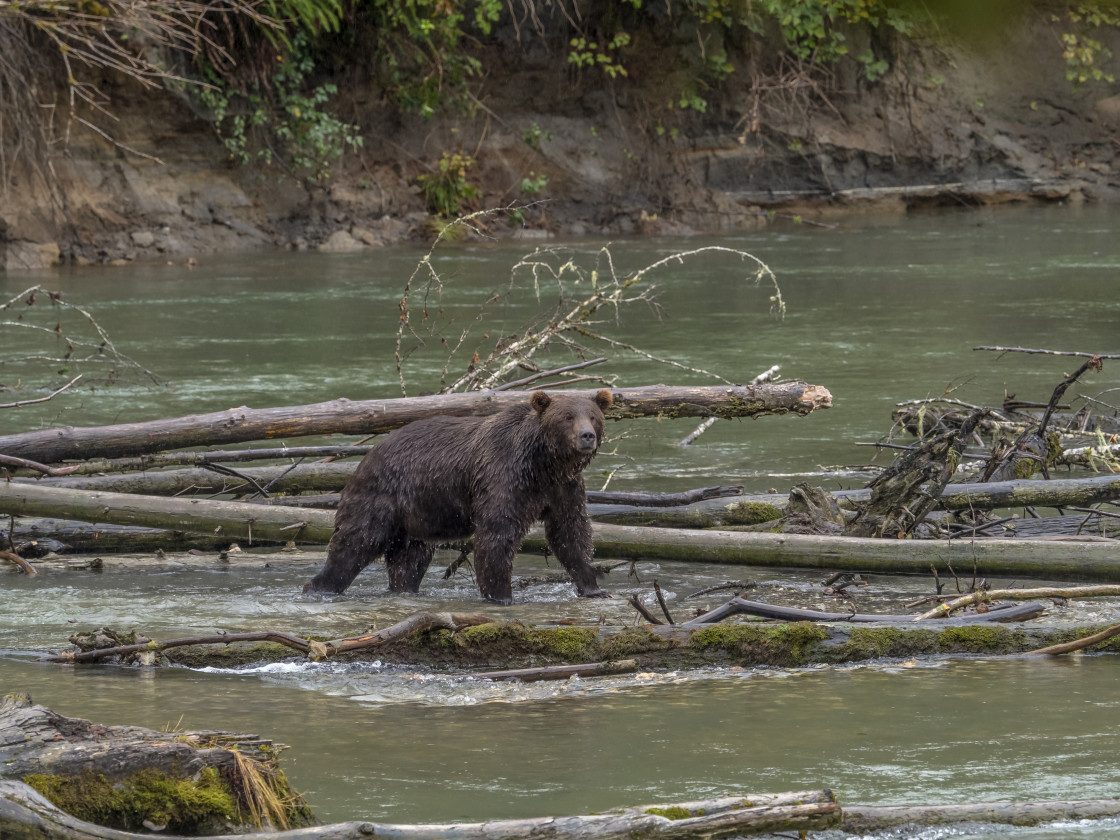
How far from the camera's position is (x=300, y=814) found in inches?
143

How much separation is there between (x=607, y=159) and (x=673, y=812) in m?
25.3

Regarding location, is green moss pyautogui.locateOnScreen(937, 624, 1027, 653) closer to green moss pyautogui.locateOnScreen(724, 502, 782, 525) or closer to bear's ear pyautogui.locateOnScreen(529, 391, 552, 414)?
green moss pyautogui.locateOnScreen(724, 502, 782, 525)

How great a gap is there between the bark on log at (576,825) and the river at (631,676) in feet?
1.63

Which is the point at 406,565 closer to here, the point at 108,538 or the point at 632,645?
the point at 108,538

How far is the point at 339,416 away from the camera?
778 cm

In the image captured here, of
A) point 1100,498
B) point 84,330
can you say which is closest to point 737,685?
point 1100,498

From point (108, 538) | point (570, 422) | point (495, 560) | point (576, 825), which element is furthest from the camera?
point (108, 538)

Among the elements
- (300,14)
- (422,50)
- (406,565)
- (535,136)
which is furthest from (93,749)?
(535,136)

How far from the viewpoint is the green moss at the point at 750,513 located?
7.25 metres

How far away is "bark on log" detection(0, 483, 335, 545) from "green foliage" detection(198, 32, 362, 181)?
17.9 meters

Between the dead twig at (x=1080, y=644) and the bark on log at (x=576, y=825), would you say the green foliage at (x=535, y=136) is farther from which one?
the bark on log at (x=576, y=825)

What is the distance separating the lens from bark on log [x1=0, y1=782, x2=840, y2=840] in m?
3.12

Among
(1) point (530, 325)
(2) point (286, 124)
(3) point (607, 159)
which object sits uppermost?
(2) point (286, 124)

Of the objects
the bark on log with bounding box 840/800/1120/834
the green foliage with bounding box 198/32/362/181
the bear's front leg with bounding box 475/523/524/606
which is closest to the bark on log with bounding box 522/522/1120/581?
the bear's front leg with bounding box 475/523/524/606
